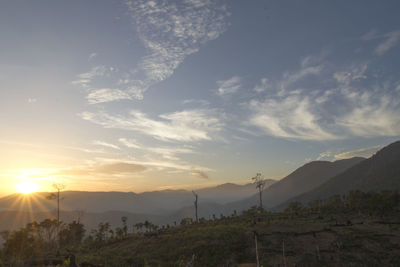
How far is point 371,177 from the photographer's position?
141 meters

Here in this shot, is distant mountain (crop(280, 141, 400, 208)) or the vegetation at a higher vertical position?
distant mountain (crop(280, 141, 400, 208))

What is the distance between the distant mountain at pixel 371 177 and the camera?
4969 inches

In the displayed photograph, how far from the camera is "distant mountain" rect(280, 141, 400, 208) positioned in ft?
414

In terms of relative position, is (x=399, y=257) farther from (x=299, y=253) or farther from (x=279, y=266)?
(x=279, y=266)

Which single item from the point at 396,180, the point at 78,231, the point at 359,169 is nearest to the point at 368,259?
the point at 78,231

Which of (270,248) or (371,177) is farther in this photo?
(371,177)

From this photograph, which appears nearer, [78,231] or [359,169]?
[78,231]

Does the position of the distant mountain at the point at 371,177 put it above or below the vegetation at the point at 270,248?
above

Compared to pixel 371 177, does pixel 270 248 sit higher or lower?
lower

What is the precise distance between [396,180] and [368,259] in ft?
379

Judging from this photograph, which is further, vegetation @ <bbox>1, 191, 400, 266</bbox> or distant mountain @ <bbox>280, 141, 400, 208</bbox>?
distant mountain @ <bbox>280, 141, 400, 208</bbox>

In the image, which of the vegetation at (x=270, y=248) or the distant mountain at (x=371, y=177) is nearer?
the vegetation at (x=270, y=248)

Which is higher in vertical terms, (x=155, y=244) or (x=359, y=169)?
(x=359, y=169)

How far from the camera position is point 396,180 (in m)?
118
